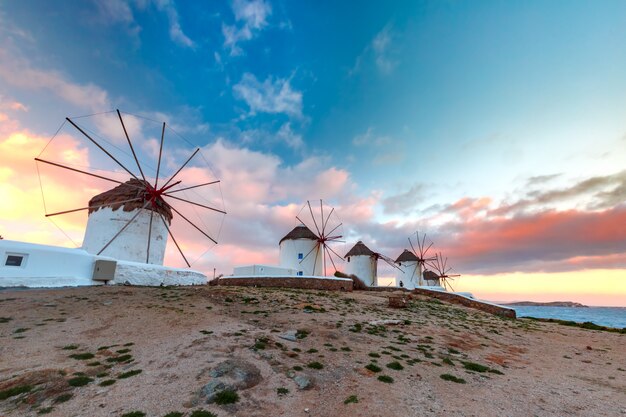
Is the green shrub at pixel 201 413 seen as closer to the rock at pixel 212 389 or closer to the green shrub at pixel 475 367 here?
the rock at pixel 212 389

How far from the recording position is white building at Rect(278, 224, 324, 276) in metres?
42.7

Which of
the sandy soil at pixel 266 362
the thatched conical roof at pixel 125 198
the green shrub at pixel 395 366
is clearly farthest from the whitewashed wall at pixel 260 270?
the green shrub at pixel 395 366

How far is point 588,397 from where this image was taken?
10539 millimetres

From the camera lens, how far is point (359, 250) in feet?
178

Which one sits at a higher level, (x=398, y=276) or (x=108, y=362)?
(x=398, y=276)

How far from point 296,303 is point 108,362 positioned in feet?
44.7

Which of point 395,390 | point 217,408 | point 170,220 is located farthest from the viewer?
point 170,220

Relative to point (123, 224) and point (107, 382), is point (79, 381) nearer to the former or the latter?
point (107, 382)

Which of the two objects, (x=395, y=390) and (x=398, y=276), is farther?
(x=398, y=276)

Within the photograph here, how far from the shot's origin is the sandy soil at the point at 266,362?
8.00 m

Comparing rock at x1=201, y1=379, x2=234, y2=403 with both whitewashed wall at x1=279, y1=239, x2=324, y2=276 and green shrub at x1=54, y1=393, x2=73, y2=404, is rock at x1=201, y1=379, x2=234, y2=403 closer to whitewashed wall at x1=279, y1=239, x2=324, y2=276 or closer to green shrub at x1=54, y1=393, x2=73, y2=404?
green shrub at x1=54, y1=393, x2=73, y2=404

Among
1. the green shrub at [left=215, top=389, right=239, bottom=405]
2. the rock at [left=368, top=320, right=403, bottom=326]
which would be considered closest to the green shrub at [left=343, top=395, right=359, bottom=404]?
the green shrub at [left=215, top=389, right=239, bottom=405]

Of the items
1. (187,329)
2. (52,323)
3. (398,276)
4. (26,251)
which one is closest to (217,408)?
(187,329)

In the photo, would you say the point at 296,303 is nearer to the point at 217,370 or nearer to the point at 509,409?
the point at 217,370
